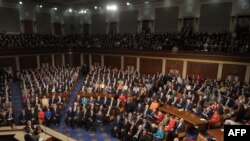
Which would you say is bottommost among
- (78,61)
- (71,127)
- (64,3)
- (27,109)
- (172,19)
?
(71,127)

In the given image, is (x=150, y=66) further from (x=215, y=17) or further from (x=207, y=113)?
(x=207, y=113)

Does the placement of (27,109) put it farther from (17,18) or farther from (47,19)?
(47,19)

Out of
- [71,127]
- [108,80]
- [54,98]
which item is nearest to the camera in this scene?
[71,127]

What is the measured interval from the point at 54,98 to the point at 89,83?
3.30m

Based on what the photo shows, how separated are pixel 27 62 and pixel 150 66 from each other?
11947 millimetres

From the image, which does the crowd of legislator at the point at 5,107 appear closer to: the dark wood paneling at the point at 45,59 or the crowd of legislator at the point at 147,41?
the crowd of legislator at the point at 147,41

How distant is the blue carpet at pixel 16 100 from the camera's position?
11.8 meters

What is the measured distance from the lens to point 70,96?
14.1 meters

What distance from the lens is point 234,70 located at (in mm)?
14391

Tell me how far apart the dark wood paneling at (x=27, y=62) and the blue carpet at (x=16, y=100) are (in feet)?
9.69

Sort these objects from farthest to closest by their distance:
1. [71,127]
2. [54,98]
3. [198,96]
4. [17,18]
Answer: [17,18] → [54,98] → [198,96] → [71,127]

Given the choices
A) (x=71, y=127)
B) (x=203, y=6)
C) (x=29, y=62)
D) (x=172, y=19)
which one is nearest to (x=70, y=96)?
(x=71, y=127)

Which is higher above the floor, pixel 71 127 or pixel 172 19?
pixel 172 19

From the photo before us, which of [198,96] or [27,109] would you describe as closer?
[27,109]
